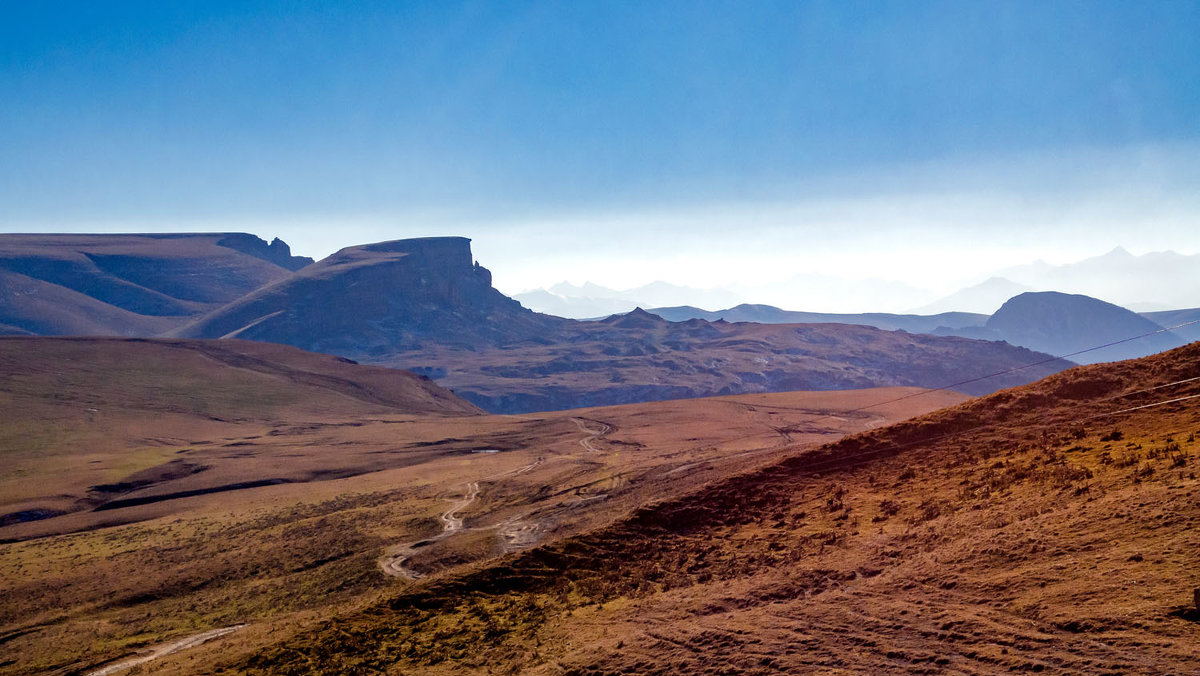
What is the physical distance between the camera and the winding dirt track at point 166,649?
2180cm

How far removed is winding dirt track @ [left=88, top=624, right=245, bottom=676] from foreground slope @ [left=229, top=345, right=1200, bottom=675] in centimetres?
451

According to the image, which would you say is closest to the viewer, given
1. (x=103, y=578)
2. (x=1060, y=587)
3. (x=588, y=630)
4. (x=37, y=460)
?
(x=1060, y=587)

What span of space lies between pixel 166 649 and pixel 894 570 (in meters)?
22.4

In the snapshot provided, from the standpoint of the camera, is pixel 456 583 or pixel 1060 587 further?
pixel 456 583

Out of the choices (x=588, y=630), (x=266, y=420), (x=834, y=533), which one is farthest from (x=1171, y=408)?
(x=266, y=420)

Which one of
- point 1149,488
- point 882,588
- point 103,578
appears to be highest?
point 1149,488

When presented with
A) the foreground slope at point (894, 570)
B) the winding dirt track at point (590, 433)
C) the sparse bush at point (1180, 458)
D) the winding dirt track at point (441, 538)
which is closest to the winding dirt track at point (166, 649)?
the foreground slope at point (894, 570)

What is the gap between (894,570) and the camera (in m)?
14.8

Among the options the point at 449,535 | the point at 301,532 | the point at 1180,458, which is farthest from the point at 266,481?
the point at 1180,458

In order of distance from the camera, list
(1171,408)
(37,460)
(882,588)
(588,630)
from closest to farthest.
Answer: (882,588), (588,630), (1171,408), (37,460)

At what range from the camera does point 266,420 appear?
9206 centimetres

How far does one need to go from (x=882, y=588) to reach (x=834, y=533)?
166 inches

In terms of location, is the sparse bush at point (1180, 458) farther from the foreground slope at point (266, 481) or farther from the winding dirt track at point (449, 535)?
the winding dirt track at point (449, 535)

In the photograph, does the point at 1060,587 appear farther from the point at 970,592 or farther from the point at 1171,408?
the point at 1171,408
